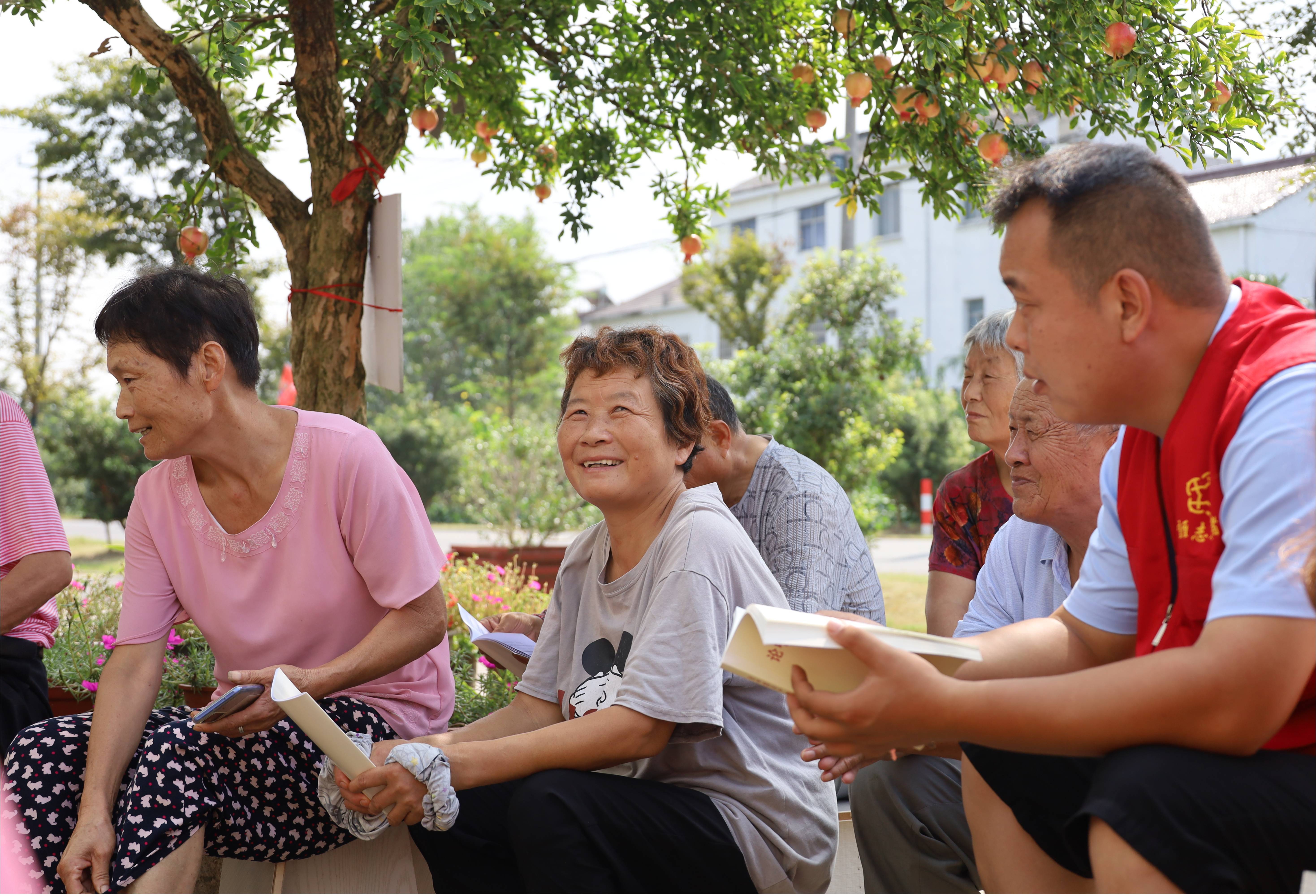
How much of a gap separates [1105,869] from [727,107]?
3263 mm

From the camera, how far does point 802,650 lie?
1447mm

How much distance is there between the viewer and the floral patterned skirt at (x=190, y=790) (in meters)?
2.15

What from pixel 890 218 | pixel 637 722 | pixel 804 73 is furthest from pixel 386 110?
pixel 890 218

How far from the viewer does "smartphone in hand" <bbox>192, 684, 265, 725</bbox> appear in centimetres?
207

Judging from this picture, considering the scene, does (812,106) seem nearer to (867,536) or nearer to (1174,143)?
(1174,143)

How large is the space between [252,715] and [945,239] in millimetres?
23515

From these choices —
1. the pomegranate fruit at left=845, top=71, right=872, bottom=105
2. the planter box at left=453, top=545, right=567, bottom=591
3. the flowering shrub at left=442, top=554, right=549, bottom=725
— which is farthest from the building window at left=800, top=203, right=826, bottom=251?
the pomegranate fruit at left=845, top=71, right=872, bottom=105

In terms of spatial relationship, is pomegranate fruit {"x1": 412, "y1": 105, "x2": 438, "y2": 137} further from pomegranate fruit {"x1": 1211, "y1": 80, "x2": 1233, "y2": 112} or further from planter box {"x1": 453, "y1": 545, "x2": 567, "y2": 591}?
planter box {"x1": 453, "y1": 545, "x2": 567, "y2": 591}

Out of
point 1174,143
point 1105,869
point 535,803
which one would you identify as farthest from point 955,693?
point 1174,143

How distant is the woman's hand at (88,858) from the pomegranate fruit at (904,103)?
2981mm

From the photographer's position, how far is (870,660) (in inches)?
55.6

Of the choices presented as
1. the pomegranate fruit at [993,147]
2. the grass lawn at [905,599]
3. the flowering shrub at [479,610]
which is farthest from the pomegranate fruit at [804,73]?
the grass lawn at [905,599]

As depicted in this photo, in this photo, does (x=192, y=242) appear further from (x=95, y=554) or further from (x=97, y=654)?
(x=95, y=554)

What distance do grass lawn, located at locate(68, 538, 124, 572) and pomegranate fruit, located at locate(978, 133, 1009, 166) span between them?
30.3 feet
